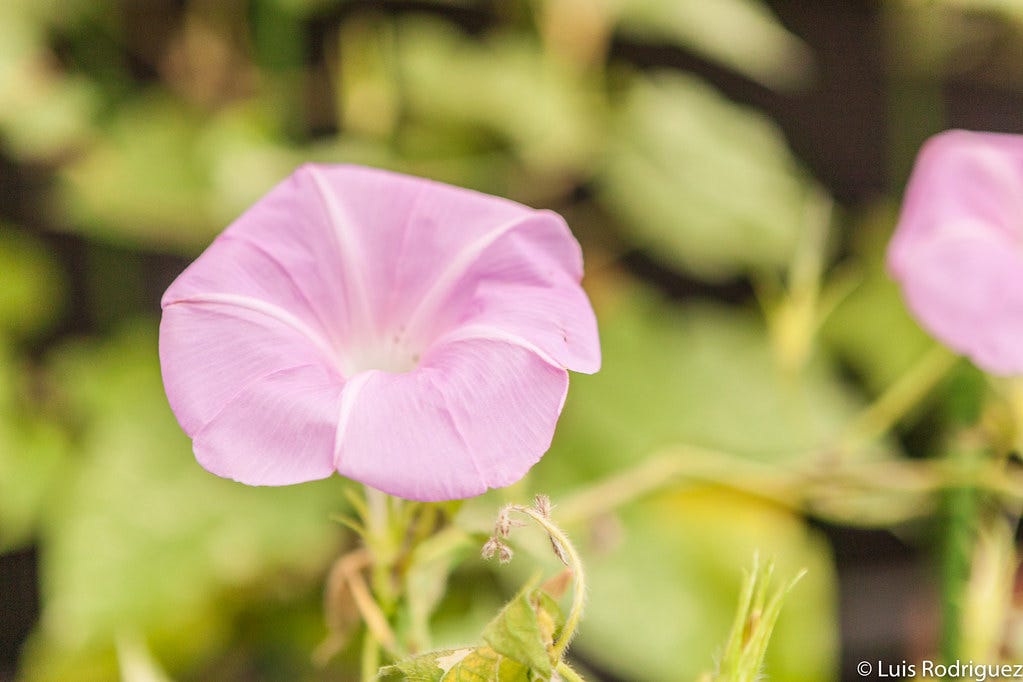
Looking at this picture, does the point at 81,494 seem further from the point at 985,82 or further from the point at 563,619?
the point at 985,82

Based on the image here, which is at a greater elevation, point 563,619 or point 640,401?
point 563,619

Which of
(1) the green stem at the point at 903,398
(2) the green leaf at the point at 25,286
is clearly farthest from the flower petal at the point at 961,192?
(2) the green leaf at the point at 25,286

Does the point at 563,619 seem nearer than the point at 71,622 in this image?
Yes

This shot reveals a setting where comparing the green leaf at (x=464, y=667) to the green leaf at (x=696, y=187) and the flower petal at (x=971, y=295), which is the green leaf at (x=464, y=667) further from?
the green leaf at (x=696, y=187)

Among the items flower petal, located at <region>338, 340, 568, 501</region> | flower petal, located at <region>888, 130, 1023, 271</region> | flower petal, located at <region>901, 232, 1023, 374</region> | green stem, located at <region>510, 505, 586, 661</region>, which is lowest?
green stem, located at <region>510, 505, 586, 661</region>

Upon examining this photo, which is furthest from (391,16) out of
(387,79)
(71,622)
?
(71,622)

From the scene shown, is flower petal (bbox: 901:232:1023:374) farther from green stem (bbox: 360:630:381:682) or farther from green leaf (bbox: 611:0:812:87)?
green leaf (bbox: 611:0:812:87)

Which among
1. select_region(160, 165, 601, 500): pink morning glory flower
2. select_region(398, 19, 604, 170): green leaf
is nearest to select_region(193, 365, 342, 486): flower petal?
select_region(160, 165, 601, 500): pink morning glory flower
